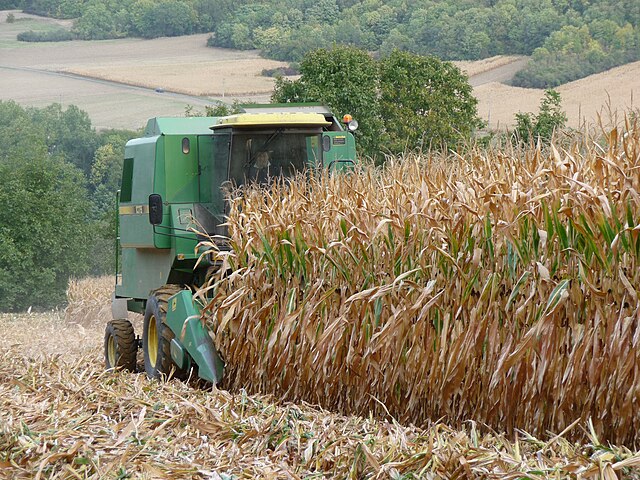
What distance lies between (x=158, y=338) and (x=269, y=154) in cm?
209

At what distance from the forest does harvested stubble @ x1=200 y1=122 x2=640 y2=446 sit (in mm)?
61339

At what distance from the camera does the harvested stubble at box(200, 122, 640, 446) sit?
5410mm

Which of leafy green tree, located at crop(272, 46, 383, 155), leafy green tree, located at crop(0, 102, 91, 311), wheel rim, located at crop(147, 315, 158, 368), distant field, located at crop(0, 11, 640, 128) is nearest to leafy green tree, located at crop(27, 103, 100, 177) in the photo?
distant field, located at crop(0, 11, 640, 128)

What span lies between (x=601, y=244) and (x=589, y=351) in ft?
1.92

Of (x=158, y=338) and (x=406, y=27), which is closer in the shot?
(x=158, y=338)

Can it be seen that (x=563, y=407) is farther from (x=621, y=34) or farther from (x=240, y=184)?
(x=621, y=34)

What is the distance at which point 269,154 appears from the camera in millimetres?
9688

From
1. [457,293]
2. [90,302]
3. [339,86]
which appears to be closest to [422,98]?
[339,86]

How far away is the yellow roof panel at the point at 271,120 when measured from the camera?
944 cm

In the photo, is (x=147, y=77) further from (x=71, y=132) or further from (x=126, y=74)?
(x=71, y=132)

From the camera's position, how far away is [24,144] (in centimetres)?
7969

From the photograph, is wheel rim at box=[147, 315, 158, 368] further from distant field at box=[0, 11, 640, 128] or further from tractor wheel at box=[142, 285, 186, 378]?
distant field at box=[0, 11, 640, 128]

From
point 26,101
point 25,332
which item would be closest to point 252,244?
point 25,332

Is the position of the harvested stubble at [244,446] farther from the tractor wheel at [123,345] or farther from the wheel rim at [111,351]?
the wheel rim at [111,351]
